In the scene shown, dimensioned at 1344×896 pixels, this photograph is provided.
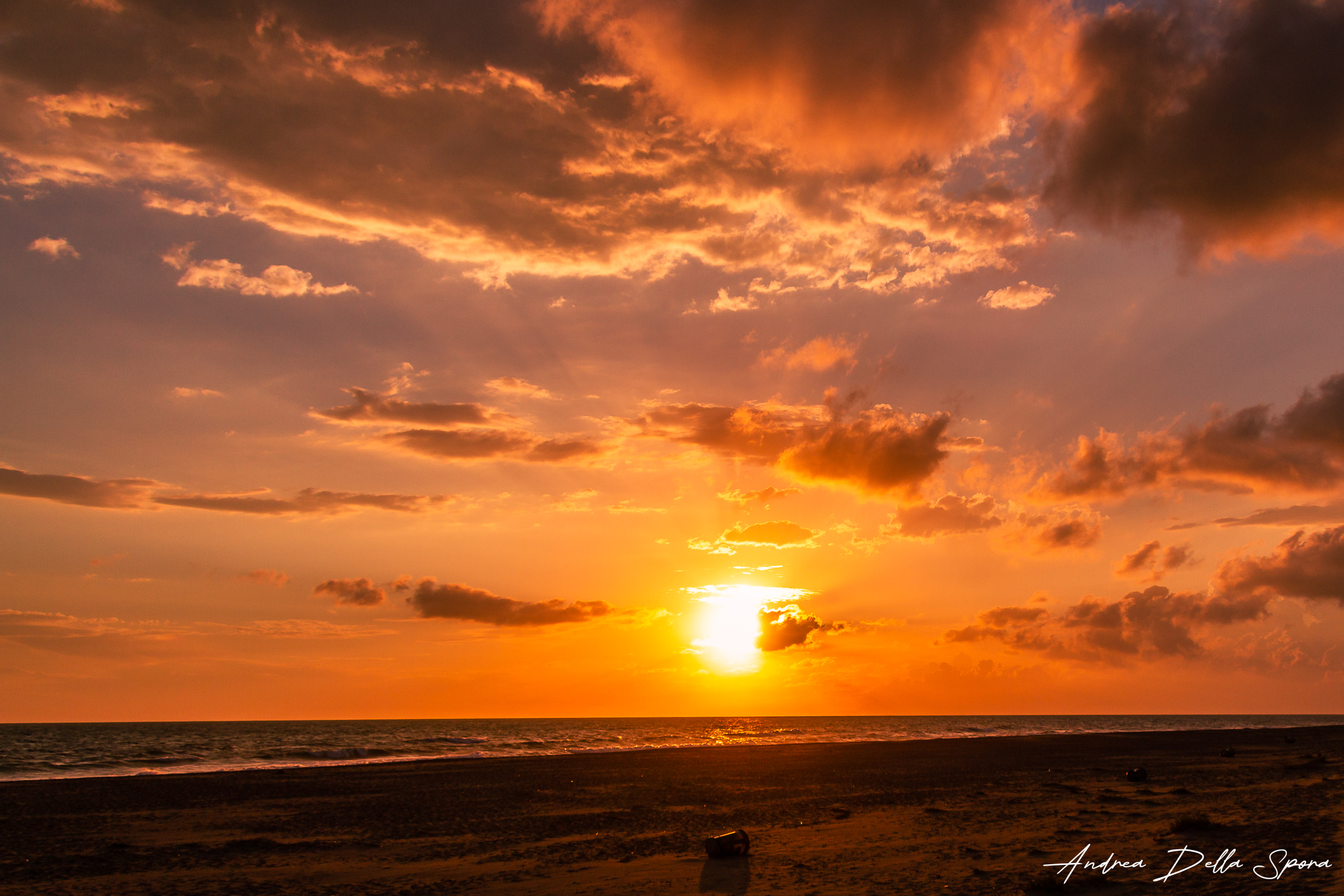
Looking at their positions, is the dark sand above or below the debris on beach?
below

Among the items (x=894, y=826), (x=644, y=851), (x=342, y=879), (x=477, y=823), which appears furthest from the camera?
(x=477, y=823)

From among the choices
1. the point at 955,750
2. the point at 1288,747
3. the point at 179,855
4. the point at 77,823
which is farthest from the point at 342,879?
the point at 1288,747

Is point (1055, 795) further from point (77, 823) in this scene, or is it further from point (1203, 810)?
point (77, 823)

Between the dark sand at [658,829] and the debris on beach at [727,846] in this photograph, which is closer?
the dark sand at [658,829]

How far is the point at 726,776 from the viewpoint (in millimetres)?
40469

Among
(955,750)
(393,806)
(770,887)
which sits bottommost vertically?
(955,750)

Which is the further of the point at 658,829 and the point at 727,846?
the point at 658,829

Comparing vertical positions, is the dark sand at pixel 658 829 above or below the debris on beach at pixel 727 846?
below

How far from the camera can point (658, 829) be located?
24.0 m

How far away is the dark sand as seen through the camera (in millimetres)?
17016

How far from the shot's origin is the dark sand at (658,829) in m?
17.0

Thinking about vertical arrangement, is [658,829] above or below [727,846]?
below

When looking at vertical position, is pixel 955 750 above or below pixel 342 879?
below

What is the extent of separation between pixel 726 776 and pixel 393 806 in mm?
18021
